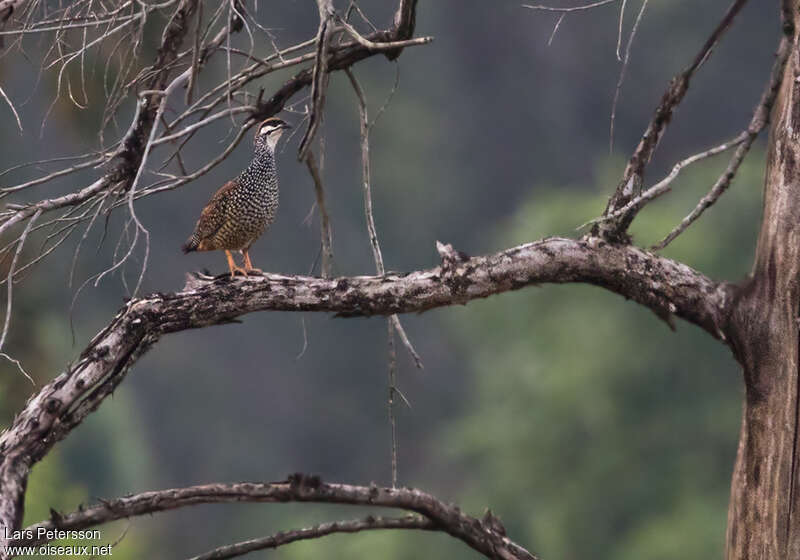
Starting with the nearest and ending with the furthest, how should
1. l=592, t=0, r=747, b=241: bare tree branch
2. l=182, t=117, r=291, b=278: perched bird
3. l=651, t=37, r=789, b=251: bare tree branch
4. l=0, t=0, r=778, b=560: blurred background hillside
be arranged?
l=592, t=0, r=747, b=241: bare tree branch, l=651, t=37, r=789, b=251: bare tree branch, l=182, t=117, r=291, b=278: perched bird, l=0, t=0, r=778, b=560: blurred background hillside

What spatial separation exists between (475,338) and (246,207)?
110ft

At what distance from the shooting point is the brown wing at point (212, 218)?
21.8ft

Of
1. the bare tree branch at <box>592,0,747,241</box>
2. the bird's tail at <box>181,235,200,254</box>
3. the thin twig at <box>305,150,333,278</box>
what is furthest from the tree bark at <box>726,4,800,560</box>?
the bird's tail at <box>181,235,200,254</box>

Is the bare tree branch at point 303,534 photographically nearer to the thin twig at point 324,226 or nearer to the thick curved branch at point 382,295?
the thick curved branch at point 382,295

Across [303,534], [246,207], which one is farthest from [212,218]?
[303,534]

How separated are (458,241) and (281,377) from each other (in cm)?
665

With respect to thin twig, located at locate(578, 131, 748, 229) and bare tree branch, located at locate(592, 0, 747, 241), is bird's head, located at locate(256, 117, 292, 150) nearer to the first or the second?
bare tree branch, located at locate(592, 0, 747, 241)

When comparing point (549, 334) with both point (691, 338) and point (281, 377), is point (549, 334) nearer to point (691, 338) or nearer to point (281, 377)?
point (691, 338)

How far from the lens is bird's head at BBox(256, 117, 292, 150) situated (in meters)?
6.78

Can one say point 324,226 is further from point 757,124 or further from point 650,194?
point 757,124

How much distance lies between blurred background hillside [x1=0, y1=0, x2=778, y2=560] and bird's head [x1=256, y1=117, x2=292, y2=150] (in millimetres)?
11755

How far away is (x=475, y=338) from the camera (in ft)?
132

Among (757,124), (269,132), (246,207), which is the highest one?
(269,132)

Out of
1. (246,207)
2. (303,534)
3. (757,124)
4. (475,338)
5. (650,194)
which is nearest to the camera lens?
(303,534)
